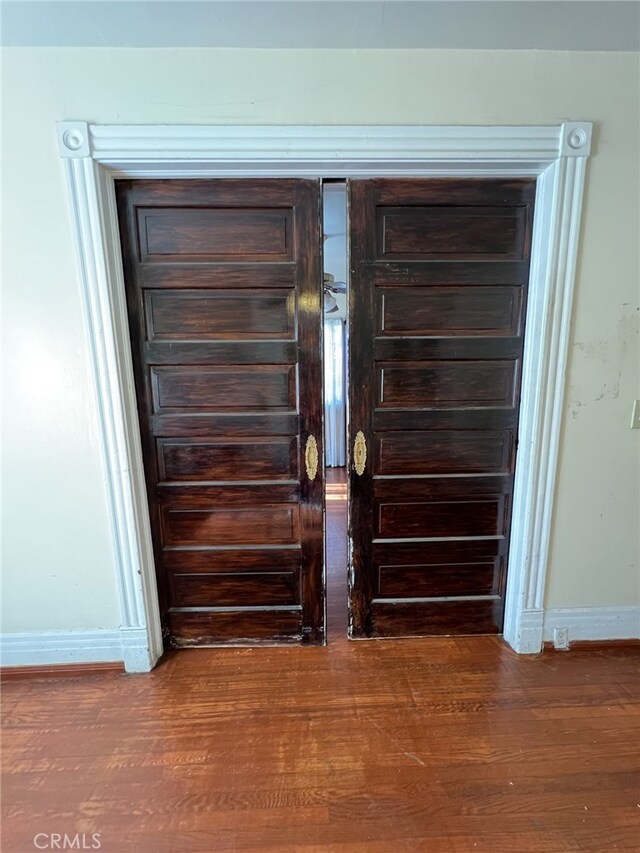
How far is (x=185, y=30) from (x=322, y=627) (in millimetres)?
2444

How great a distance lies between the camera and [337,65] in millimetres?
1416

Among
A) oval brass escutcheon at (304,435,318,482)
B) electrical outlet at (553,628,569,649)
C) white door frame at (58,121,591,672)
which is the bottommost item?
electrical outlet at (553,628,569,649)

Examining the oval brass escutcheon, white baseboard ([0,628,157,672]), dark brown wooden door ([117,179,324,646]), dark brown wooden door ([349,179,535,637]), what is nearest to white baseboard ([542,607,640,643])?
dark brown wooden door ([349,179,535,637])

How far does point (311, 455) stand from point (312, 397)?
10.3 inches

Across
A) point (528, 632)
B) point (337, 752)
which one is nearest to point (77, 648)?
point (337, 752)

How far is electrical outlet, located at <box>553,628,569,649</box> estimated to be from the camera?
6.01ft

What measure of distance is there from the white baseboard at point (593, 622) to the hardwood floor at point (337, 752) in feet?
0.30

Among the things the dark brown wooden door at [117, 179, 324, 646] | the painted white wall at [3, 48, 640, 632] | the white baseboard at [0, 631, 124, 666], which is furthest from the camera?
the white baseboard at [0, 631, 124, 666]

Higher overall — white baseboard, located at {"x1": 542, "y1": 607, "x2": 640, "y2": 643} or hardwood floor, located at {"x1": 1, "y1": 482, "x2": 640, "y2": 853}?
white baseboard, located at {"x1": 542, "y1": 607, "x2": 640, "y2": 643}

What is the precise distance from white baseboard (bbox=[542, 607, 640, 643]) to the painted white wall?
0.27 feet

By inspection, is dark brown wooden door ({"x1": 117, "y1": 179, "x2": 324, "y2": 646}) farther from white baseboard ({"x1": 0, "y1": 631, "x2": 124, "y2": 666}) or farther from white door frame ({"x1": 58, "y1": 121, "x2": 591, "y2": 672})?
white baseboard ({"x1": 0, "y1": 631, "x2": 124, "y2": 666})

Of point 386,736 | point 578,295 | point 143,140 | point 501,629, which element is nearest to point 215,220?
point 143,140

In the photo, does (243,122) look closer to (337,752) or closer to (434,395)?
(434,395)

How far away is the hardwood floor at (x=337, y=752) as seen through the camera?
1.16m
